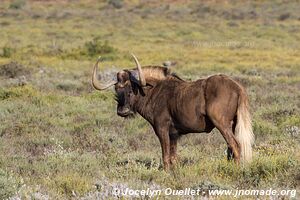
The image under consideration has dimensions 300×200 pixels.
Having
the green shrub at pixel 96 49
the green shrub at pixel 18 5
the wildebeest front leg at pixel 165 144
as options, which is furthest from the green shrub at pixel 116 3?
the wildebeest front leg at pixel 165 144

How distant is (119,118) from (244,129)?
5616 millimetres

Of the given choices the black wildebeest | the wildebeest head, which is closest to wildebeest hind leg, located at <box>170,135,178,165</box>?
the black wildebeest

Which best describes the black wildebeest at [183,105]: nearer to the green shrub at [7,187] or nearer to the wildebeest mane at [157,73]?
the wildebeest mane at [157,73]

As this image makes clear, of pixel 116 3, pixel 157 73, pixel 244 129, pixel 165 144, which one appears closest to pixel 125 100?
pixel 157 73

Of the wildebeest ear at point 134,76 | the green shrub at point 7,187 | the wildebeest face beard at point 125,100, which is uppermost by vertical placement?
the wildebeest ear at point 134,76

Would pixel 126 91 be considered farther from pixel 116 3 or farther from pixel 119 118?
pixel 116 3

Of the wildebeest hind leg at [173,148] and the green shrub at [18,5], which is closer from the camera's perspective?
the wildebeest hind leg at [173,148]

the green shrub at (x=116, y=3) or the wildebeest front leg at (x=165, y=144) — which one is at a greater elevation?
the wildebeest front leg at (x=165, y=144)

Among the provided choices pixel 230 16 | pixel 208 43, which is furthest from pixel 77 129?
pixel 230 16

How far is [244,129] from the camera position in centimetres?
685

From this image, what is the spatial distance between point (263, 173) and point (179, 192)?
1366mm

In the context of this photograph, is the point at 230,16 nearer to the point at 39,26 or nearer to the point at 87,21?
the point at 87,21

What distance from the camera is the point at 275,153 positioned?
769cm

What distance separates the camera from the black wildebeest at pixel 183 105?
269 inches
